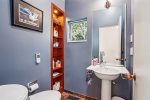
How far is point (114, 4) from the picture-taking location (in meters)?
1.89

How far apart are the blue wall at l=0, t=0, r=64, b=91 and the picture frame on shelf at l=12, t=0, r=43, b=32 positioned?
6 cm

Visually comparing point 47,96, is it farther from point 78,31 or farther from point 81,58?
point 78,31

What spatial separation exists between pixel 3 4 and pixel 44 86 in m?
1.44

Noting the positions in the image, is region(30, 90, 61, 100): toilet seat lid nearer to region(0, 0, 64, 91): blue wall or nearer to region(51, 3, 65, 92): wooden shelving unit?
region(0, 0, 64, 91): blue wall

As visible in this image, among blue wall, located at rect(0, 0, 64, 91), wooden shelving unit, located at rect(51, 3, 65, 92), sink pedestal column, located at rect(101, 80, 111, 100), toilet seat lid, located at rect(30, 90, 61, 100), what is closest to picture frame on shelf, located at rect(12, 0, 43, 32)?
blue wall, located at rect(0, 0, 64, 91)

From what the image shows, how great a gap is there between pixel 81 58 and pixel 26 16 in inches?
53.9

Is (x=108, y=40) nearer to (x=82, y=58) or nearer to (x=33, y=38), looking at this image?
(x=82, y=58)

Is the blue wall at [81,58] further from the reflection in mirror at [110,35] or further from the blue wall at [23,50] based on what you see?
the blue wall at [23,50]

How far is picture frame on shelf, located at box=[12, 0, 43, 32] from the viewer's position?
1278mm

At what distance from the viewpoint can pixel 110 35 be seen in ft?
6.32

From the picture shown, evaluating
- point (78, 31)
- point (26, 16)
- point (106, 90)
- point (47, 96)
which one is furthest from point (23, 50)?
point (106, 90)

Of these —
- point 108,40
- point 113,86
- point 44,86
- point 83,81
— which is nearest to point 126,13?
point 108,40

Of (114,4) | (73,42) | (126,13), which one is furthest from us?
(73,42)

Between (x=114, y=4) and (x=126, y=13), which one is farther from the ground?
(x=114, y=4)
